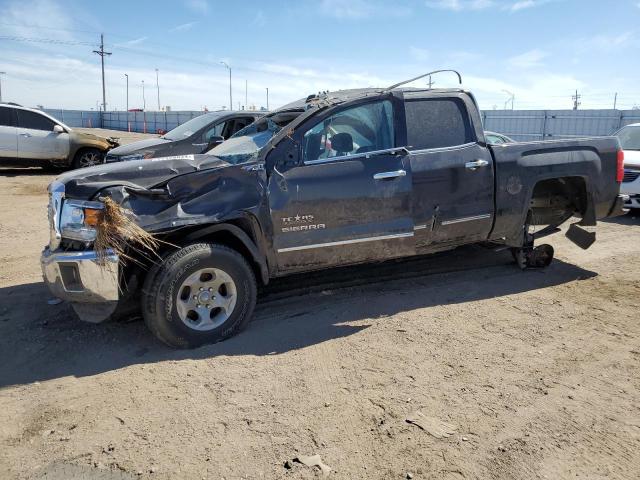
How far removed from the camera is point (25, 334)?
4297mm

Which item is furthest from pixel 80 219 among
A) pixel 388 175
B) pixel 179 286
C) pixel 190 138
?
pixel 190 138

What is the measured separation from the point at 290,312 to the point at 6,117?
12.5 meters

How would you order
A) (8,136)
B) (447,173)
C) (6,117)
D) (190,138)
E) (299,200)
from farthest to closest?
1. (6,117)
2. (8,136)
3. (190,138)
4. (447,173)
5. (299,200)

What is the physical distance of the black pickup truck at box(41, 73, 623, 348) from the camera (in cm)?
389

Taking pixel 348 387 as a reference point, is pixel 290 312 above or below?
above

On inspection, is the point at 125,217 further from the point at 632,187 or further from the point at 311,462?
the point at 632,187

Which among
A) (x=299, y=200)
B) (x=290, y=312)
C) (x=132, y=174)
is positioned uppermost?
(x=132, y=174)

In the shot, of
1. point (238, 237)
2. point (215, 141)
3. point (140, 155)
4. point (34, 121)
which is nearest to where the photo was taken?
point (238, 237)

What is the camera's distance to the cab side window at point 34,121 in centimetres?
1362

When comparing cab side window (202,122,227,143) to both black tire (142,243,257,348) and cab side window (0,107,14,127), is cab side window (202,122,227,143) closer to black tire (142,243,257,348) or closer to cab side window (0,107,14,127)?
black tire (142,243,257,348)

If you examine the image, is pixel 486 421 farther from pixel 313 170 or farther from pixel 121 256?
pixel 121 256

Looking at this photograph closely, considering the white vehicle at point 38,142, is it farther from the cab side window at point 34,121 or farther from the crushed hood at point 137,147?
the crushed hood at point 137,147

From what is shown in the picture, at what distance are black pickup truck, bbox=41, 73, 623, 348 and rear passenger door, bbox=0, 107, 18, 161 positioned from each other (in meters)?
11.0

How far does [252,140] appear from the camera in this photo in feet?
15.9
